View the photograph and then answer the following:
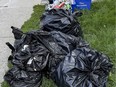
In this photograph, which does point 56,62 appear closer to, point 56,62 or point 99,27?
point 56,62

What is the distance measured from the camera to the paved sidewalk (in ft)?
16.8

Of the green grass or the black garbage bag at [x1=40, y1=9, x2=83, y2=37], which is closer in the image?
the green grass

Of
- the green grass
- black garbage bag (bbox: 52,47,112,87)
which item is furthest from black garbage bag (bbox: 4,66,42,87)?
black garbage bag (bbox: 52,47,112,87)

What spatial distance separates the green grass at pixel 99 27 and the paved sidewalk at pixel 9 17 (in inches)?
10.8

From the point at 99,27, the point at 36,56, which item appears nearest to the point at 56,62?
the point at 36,56

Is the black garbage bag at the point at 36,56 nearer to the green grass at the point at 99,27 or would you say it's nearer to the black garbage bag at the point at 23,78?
the black garbage bag at the point at 23,78

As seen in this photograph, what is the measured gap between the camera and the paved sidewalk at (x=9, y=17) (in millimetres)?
5133

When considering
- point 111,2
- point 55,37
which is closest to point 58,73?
point 55,37

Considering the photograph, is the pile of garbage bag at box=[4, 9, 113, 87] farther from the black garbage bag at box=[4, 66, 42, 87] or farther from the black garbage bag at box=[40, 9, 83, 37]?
the black garbage bag at box=[40, 9, 83, 37]

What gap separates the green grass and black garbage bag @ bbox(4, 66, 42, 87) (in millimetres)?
148

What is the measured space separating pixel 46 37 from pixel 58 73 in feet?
2.38

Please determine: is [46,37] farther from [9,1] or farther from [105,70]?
[9,1]

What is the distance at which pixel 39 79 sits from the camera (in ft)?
13.3

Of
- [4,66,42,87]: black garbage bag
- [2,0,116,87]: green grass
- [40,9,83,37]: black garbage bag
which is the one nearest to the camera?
[4,66,42,87]: black garbage bag
